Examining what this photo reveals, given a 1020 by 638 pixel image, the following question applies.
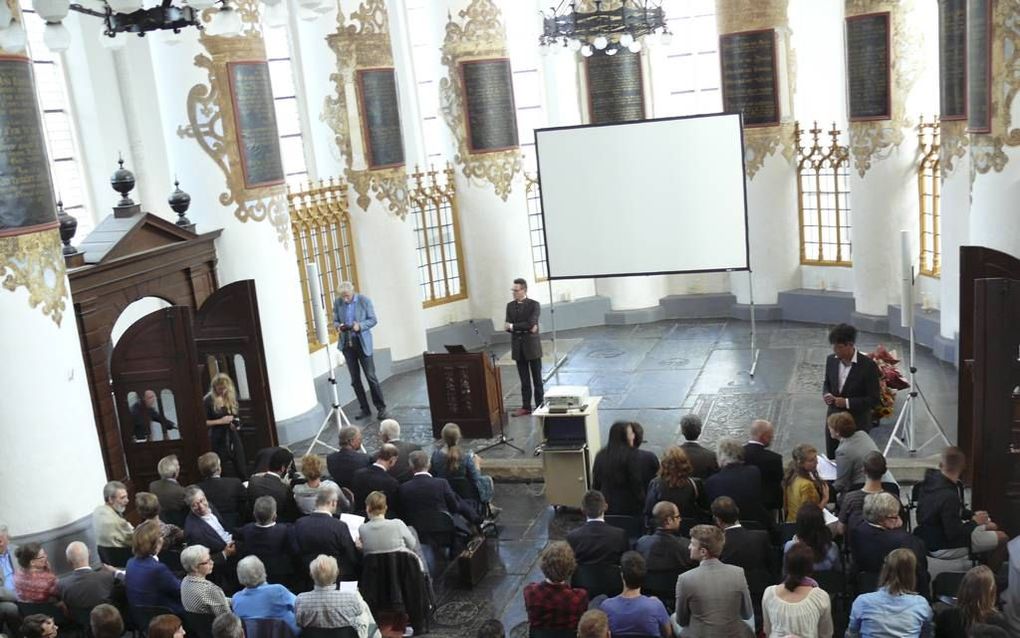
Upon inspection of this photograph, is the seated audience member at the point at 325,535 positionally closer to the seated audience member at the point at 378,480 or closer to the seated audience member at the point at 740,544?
the seated audience member at the point at 378,480

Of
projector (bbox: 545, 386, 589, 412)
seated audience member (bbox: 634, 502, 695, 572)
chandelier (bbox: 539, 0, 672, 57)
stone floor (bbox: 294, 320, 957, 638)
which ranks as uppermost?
chandelier (bbox: 539, 0, 672, 57)

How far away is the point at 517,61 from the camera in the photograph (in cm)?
1650

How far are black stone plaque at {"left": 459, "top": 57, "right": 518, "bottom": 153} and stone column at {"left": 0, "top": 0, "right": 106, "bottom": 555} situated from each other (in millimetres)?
7596

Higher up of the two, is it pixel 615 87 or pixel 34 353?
pixel 615 87

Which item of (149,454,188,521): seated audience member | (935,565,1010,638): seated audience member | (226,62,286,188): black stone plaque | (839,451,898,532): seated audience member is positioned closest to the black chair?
(839,451,898,532): seated audience member

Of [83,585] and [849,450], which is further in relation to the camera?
[849,450]

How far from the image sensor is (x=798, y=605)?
534 cm

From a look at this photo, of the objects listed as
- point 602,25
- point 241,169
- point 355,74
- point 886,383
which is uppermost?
point 602,25

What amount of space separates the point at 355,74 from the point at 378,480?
7.51m

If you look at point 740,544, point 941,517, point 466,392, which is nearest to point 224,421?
point 466,392

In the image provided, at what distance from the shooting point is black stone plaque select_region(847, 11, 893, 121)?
1333cm

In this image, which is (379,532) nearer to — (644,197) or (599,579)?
(599,579)

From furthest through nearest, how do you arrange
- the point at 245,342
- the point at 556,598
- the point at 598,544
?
the point at 245,342, the point at 598,544, the point at 556,598

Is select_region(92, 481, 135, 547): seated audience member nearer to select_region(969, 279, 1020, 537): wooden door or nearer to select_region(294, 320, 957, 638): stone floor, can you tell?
select_region(294, 320, 957, 638): stone floor
